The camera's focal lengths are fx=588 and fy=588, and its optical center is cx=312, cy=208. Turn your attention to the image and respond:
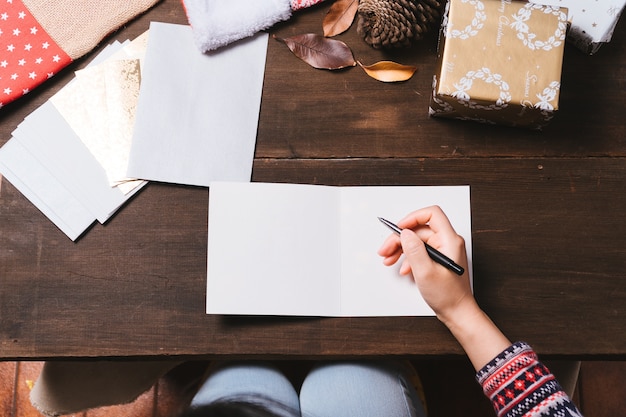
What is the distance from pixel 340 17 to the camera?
826 mm

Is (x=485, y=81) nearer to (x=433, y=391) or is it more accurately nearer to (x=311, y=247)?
(x=311, y=247)

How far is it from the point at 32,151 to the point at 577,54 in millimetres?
764

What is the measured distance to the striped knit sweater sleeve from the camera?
70 cm

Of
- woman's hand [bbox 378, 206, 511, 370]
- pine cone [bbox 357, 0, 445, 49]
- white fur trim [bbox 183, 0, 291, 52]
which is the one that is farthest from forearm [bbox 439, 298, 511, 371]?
white fur trim [bbox 183, 0, 291, 52]

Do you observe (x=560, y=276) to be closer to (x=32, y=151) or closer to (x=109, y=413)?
(x=32, y=151)

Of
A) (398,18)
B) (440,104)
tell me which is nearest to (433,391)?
(440,104)

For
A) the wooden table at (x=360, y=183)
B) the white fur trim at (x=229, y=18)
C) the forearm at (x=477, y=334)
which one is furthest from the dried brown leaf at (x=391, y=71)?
the forearm at (x=477, y=334)

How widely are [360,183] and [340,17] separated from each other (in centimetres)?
24

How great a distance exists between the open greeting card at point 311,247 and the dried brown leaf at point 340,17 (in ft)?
0.74

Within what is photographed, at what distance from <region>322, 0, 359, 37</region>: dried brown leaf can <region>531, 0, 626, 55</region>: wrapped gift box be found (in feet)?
0.82

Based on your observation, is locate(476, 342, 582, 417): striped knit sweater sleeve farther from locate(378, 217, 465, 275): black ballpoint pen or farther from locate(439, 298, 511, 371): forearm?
locate(378, 217, 465, 275): black ballpoint pen

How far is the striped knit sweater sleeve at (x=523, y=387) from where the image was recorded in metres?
0.70

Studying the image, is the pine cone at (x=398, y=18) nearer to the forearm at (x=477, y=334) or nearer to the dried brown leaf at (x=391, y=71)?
the dried brown leaf at (x=391, y=71)

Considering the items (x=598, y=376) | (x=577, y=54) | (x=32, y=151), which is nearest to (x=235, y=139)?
(x=32, y=151)
